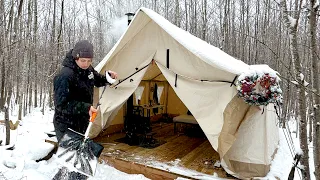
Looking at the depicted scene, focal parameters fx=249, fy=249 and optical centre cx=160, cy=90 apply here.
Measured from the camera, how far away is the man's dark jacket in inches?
95.5

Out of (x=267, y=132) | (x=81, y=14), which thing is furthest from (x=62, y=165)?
(x=81, y=14)

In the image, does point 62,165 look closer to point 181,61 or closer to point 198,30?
point 181,61

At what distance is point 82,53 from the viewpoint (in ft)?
8.27

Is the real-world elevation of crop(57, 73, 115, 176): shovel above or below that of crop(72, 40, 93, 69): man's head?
below

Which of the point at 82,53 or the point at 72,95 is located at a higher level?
the point at 82,53

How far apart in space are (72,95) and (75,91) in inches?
2.0

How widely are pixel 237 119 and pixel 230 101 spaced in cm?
27

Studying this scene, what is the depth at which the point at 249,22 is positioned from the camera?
14.4 meters

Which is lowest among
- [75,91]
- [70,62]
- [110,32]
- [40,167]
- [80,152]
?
[40,167]

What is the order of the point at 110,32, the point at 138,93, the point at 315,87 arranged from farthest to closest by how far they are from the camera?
the point at 110,32, the point at 138,93, the point at 315,87

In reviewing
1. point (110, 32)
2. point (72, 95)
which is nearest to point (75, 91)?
point (72, 95)

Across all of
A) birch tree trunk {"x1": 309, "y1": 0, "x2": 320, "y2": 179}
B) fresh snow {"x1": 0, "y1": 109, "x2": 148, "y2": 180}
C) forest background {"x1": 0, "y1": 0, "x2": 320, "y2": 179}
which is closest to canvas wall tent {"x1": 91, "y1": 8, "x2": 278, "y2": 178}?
fresh snow {"x1": 0, "y1": 109, "x2": 148, "y2": 180}

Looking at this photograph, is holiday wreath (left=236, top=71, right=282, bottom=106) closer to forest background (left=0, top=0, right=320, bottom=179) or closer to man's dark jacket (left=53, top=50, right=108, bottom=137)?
man's dark jacket (left=53, top=50, right=108, bottom=137)

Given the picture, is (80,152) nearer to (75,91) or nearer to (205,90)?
(75,91)
